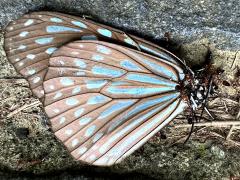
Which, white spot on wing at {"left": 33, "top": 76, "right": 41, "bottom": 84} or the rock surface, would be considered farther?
white spot on wing at {"left": 33, "top": 76, "right": 41, "bottom": 84}

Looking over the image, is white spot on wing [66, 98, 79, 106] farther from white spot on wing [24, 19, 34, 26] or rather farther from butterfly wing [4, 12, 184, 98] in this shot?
white spot on wing [24, 19, 34, 26]

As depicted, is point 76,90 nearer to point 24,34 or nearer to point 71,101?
point 71,101

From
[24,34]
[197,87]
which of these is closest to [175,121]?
[197,87]

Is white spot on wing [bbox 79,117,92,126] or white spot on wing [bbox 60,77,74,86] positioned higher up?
white spot on wing [bbox 60,77,74,86]

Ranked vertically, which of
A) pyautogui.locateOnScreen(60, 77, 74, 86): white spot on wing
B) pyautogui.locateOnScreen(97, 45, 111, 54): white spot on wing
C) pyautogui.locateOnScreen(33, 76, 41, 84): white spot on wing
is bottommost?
pyautogui.locateOnScreen(33, 76, 41, 84): white spot on wing

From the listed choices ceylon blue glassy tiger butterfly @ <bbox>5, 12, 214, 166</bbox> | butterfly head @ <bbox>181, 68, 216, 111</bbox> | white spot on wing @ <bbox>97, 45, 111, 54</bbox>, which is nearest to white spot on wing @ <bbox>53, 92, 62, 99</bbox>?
ceylon blue glassy tiger butterfly @ <bbox>5, 12, 214, 166</bbox>

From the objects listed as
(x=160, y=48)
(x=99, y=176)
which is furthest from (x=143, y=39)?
(x=99, y=176)

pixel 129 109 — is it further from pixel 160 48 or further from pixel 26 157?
pixel 26 157
